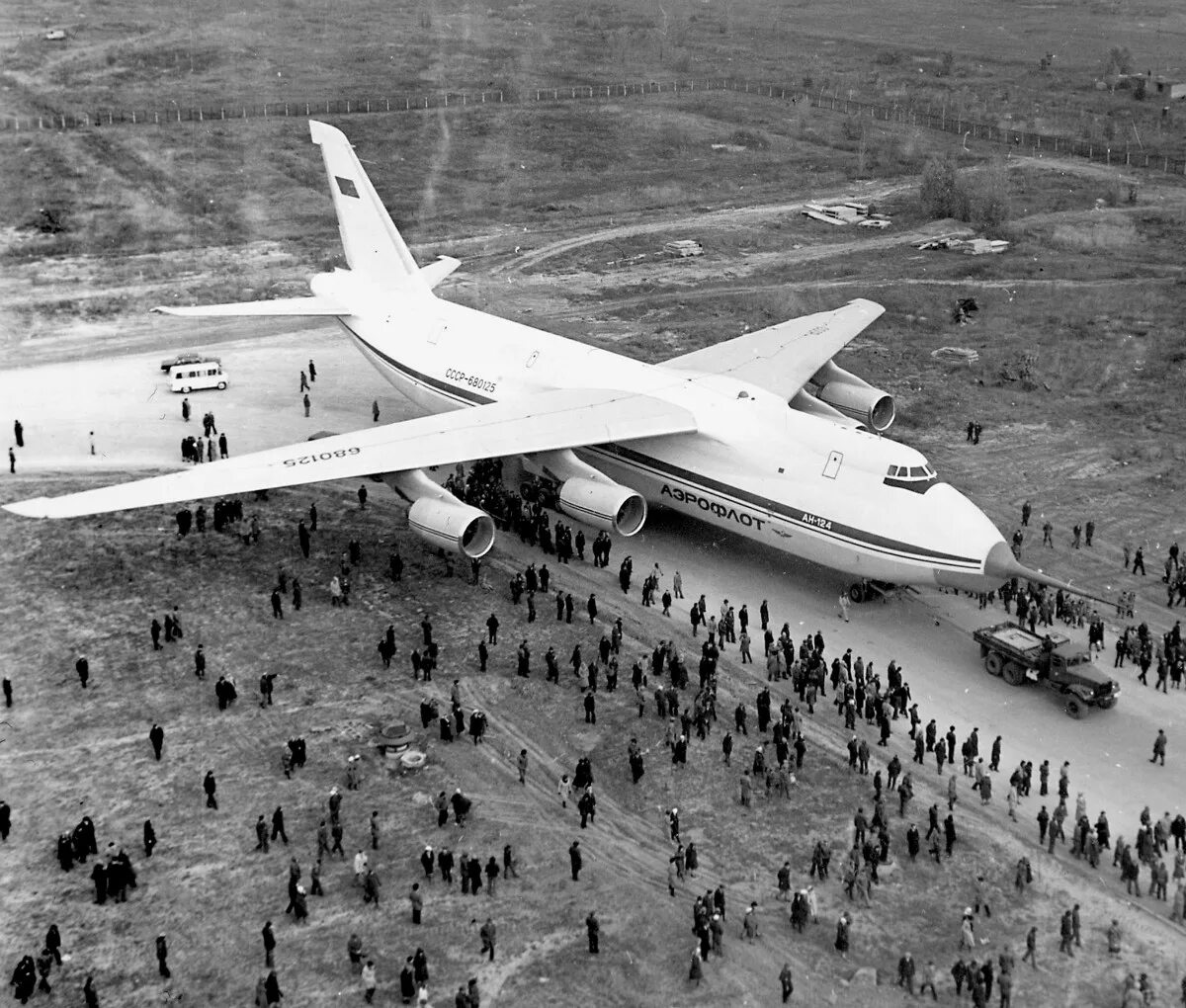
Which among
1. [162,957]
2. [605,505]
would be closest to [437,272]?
[605,505]

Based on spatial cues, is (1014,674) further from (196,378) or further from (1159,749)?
(196,378)

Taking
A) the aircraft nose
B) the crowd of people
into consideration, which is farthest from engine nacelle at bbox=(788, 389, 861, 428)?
the aircraft nose

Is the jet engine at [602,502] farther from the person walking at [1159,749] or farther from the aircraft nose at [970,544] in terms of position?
the person walking at [1159,749]

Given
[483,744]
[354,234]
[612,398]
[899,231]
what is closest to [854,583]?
[612,398]

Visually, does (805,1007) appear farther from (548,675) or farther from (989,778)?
(548,675)

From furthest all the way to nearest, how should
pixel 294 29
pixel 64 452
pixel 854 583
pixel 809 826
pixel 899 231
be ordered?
1. pixel 294 29
2. pixel 899 231
3. pixel 64 452
4. pixel 854 583
5. pixel 809 826

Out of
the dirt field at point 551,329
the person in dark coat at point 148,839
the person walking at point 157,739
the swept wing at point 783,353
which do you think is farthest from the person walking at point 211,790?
the swept wing at point 783,353

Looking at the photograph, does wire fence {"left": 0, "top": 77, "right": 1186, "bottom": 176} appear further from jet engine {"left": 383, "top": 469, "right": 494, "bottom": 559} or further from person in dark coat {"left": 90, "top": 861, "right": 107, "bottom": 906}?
person in dark coat {"left": 90, "top": 861, "right": 107, "bottom": 906}
